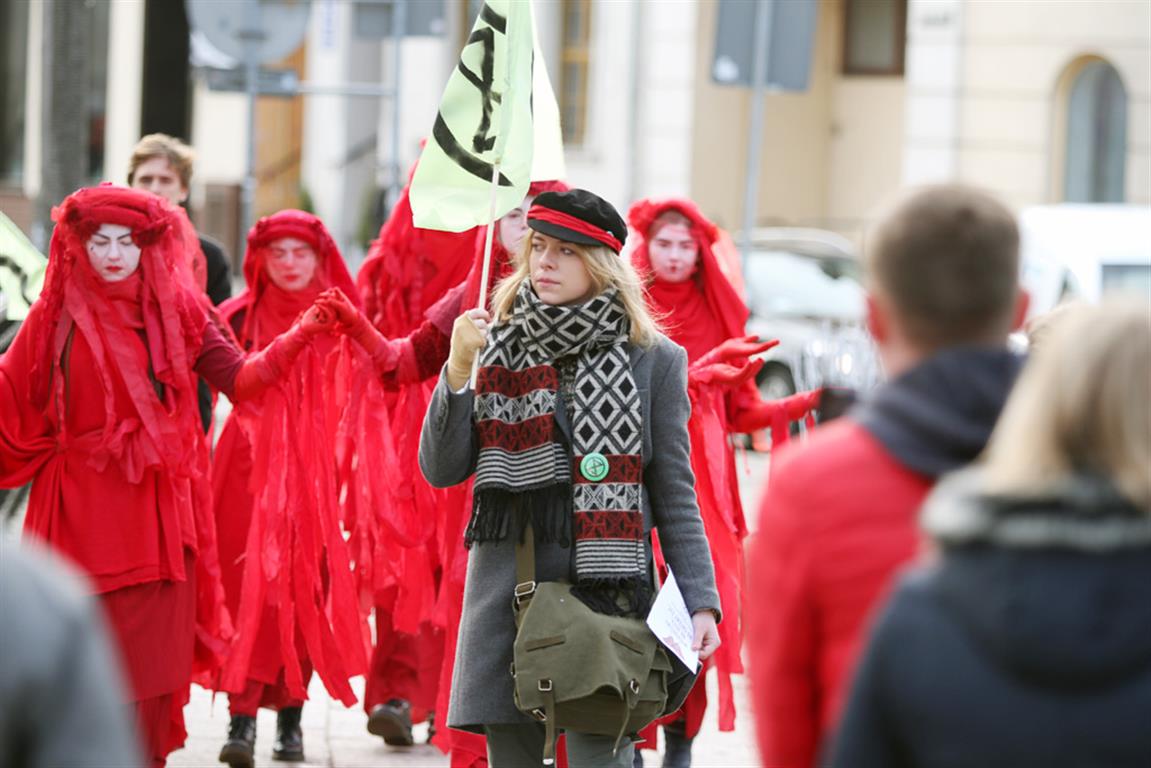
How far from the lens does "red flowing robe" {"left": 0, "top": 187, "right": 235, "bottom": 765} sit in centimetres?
560

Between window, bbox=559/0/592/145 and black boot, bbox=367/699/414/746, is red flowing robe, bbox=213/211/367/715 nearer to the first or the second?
black boot, bbox=367/699/414/746

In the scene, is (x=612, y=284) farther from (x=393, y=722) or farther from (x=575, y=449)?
(x=393, y=722)

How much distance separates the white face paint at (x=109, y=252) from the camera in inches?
223

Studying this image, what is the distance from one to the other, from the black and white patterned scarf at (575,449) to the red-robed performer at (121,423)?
1353 mm

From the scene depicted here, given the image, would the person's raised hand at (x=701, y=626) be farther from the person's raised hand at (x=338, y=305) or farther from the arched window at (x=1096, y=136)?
the arched window at (x=1096, y=136)

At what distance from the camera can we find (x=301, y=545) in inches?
266

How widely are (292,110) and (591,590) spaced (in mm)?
30697

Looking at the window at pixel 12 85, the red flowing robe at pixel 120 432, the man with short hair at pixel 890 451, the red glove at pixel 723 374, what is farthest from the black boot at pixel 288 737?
the window at pixel 12 85

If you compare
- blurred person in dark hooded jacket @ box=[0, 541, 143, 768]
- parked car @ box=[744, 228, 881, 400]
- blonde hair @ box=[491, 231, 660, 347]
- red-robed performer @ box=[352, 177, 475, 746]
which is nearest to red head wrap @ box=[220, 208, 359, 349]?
red-robed performer @ box=[352, 177, 475, 746]

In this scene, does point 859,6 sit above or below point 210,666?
above

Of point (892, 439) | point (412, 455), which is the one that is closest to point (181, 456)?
point (412, 455)

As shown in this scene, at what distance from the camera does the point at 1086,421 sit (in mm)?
2402

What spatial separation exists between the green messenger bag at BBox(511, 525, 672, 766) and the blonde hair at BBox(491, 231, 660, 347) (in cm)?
59

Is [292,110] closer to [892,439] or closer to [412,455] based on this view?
[412,455]
